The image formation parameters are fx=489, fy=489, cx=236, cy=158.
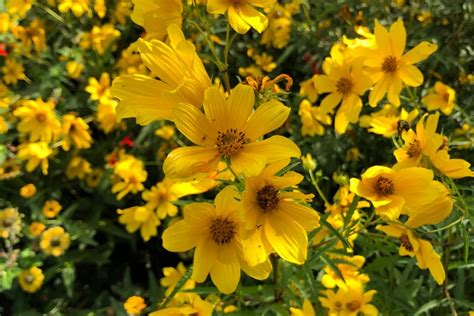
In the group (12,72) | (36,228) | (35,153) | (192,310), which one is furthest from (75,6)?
(192,310)

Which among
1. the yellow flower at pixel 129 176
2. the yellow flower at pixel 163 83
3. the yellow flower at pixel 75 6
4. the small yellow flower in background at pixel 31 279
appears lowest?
the small yellow flower in background at pixel 31 279

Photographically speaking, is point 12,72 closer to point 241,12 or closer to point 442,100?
point 241,12

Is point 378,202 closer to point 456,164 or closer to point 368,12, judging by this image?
point 456,164

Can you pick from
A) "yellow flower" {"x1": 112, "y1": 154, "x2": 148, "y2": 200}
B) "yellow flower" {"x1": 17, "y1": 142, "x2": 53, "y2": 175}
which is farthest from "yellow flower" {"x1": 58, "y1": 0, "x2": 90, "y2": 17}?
"yellow flower" {"x1": 112, "y1": 154, "x2": 148, "y2": 200}

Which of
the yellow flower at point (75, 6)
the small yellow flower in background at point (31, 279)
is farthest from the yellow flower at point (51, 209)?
the yellow flower at point (75, 6)

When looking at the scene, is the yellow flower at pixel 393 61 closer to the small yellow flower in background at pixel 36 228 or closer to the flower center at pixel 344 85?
the flower center at pixel 344 85

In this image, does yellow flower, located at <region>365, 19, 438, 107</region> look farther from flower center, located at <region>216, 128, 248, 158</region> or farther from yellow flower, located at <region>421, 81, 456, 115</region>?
flower center, located at <region>216, 128, 248, 158</region>
